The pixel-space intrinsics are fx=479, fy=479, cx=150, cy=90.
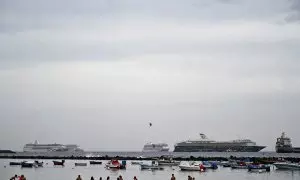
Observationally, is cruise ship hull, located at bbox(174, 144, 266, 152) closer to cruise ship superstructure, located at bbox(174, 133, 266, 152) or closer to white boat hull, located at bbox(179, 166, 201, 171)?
cruise ship superstructure, located at bbox(174, 133, 266, 152)

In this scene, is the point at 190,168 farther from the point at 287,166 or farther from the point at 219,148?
the point at 219,148

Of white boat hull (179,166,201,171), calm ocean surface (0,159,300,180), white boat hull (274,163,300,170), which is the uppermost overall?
white boat hull (274,163,300,170)

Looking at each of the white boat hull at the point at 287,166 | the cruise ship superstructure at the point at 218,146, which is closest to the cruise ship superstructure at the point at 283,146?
the cruise ship superstructure at the point at 218,146

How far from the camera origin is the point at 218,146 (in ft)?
609

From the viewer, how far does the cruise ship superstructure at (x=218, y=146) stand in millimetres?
183750

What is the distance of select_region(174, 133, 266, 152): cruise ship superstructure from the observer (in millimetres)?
183750

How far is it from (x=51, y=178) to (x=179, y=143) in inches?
5524

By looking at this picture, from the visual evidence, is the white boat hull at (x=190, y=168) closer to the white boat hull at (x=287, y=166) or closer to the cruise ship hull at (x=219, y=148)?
the white boat hull at (x=287, y=166)

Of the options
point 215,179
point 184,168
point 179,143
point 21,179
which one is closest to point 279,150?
point 179,143

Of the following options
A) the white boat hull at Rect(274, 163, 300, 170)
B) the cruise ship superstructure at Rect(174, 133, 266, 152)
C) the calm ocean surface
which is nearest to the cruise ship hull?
the cruise ship superstructure at Rect(174, 133, 266, 152)

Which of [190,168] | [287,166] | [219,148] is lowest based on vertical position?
[190,168]

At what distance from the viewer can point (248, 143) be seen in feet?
610

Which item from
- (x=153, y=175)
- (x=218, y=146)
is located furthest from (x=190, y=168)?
(x=218, y=146)

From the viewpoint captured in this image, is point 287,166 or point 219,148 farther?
point 219,148
